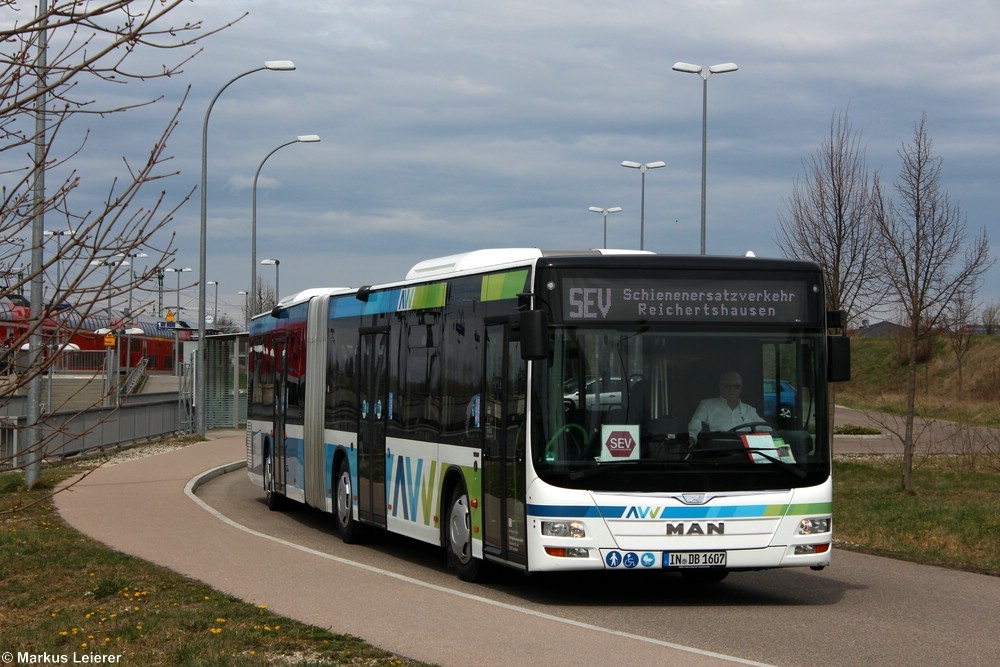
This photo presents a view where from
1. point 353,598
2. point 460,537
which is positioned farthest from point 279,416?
point 353,598

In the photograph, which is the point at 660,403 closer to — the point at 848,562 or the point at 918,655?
the point at 918,655

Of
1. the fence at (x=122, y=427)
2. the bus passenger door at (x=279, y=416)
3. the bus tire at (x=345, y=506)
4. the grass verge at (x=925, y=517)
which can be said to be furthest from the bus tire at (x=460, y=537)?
the fence at (x=122, y=427)

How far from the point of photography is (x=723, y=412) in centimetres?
1155

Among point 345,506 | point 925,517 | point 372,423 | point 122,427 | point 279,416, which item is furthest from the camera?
point 122,427

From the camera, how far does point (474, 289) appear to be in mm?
13258

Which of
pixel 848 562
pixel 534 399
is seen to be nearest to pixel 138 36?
pixel 534 399

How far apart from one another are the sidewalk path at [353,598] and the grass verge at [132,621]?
0.36 m

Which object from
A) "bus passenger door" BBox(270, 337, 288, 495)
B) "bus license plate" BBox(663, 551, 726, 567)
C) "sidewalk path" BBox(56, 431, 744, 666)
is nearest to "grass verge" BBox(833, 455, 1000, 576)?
"bus license plate" BBox(663, 551, 726, 567)

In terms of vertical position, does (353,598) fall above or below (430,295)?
below

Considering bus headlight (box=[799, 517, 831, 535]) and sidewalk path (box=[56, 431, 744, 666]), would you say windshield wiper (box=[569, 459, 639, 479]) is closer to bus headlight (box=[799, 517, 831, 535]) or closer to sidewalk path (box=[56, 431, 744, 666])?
sidewalk path (box=[56, 431, 744, 666])

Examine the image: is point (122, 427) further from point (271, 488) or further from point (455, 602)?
point (455, 602)

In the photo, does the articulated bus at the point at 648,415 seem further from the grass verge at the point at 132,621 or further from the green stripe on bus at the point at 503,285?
the grass verge at the point at 132,621

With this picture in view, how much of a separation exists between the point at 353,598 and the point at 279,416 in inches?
380

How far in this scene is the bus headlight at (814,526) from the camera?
11.7m
